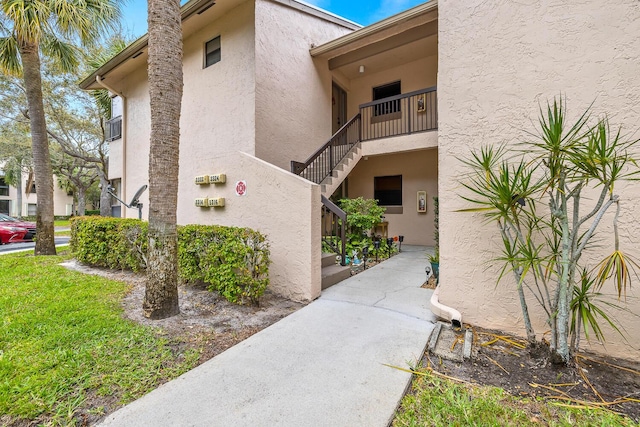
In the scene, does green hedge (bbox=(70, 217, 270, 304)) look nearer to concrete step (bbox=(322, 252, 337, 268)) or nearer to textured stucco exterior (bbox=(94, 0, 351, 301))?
textured stucco exterior (bbox=(94, 0, 351, 301))

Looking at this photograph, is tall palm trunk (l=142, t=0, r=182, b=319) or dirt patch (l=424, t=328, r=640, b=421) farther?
tall palm trunk (l=142, t=0, r=182, b=319)

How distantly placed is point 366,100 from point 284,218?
308 inches

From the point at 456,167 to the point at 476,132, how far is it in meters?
0.49

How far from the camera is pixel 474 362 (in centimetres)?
281

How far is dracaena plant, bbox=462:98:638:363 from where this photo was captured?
Result: 234 cm

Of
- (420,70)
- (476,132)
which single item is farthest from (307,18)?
(476,132)

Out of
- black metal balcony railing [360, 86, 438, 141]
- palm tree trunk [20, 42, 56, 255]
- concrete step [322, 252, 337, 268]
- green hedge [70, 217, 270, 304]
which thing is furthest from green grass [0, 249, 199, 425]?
black metal balcony railing [360, 86, 438, 141]

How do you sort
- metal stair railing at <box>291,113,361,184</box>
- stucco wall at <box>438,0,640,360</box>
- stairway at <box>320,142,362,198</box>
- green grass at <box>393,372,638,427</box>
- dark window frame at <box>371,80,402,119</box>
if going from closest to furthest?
green grass at <box>393,372,638,427</box> → stucco wall at <box>438,0,640,360</box> → metal stair railing at <box>291,113,361,184</box> → stairway at <box>320,142,362,198</box> → dark window frame at <box>371,80,402,119</box>

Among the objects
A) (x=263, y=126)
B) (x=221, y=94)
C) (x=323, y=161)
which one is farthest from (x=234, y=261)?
(x=221, y=94)

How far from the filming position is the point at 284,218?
4.72 meters

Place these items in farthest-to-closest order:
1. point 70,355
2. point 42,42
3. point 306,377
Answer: point 42,42, point 70,355, point 306,377

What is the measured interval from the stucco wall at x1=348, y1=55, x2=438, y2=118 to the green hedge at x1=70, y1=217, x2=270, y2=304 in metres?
7.93

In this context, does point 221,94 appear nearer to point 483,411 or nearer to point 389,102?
point 389,102

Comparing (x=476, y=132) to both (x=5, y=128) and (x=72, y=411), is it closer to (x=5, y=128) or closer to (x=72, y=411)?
(x=72, y=411)
